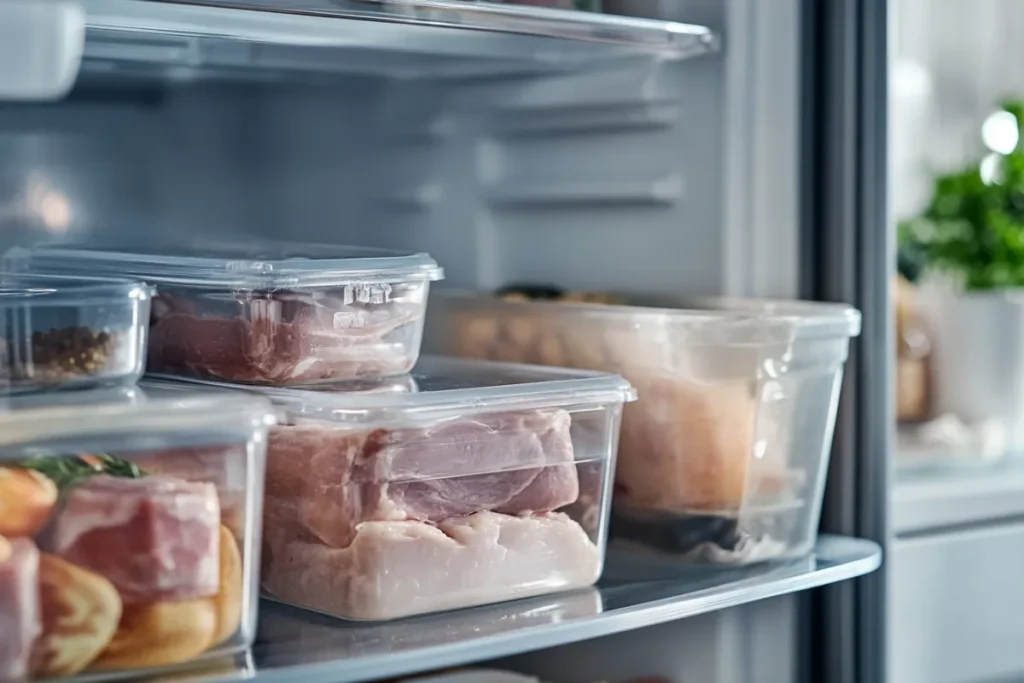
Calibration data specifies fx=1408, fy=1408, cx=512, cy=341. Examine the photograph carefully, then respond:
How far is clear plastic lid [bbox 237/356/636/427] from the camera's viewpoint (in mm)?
1025

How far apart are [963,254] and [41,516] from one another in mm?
1299

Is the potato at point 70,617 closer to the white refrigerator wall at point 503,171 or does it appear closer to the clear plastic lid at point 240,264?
the clear plastic lid at point 240,264

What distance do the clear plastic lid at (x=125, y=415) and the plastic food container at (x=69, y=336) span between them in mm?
15

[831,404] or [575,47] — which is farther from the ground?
[575,47]

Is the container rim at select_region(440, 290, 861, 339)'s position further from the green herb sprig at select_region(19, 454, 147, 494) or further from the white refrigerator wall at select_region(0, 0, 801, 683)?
the green herb sprig at select_region(19, 454, 147, 494)

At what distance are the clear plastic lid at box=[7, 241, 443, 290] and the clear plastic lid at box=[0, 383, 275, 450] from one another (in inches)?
5.2

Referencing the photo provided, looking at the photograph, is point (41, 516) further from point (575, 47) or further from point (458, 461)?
point (575, 47)

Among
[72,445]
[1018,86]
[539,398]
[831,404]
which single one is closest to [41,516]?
[72,445]

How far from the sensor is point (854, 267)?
4.40 feet

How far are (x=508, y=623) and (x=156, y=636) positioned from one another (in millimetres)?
267

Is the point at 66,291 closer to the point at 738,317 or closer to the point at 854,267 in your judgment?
the point at 738,317

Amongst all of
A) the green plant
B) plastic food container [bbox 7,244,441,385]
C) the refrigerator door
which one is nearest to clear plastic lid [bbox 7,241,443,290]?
plastic food container [bbox 7,244,441,385]

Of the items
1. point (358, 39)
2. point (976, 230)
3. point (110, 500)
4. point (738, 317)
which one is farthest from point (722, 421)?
point (976, 230)

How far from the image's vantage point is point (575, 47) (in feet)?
4.19
